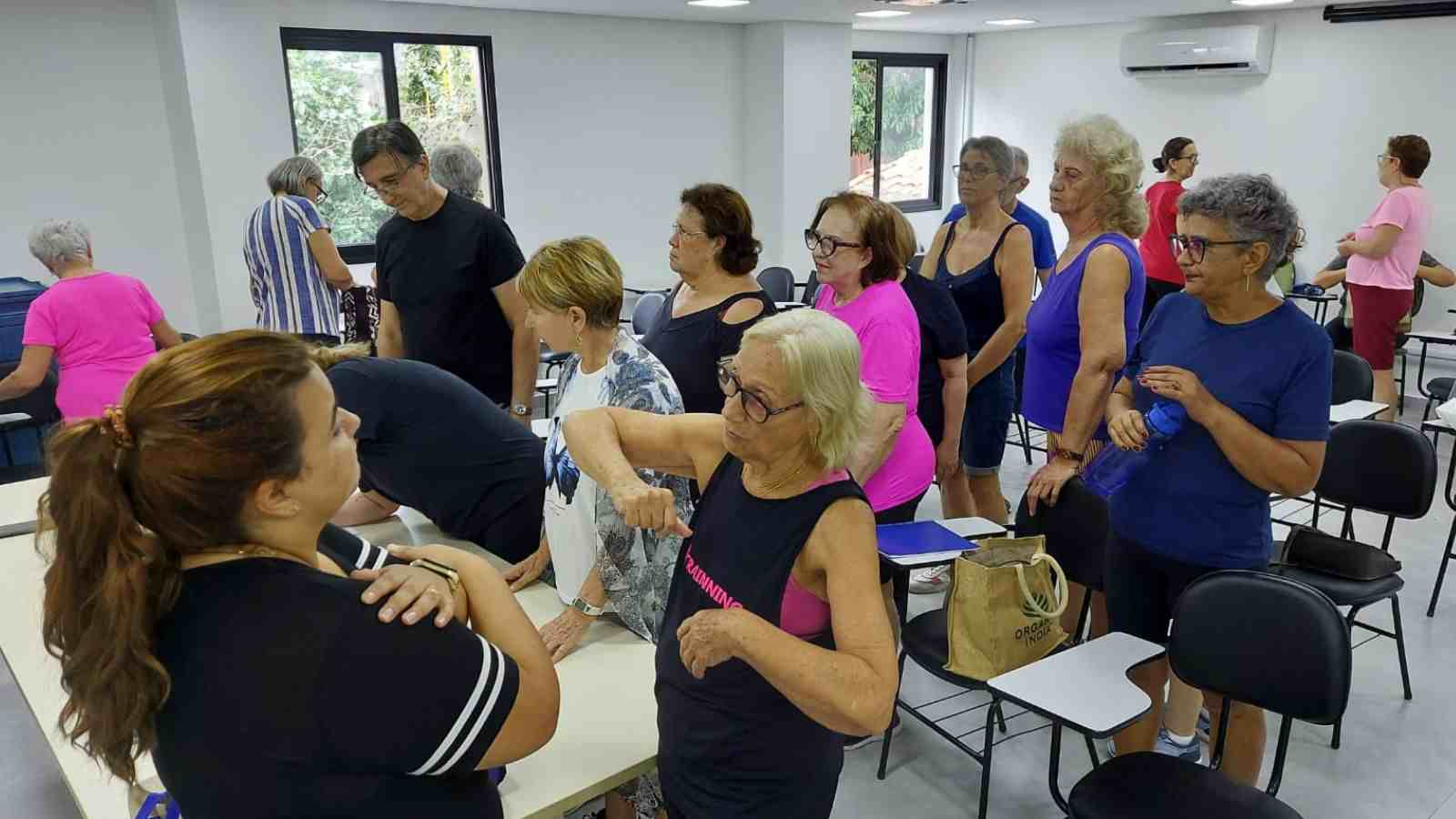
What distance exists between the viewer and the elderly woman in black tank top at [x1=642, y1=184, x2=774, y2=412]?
252cm

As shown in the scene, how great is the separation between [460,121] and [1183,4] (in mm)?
5023

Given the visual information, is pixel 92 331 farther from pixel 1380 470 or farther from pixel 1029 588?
pixel 1380 470

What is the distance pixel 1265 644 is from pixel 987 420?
159 cm

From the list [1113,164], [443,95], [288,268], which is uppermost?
[443,95]

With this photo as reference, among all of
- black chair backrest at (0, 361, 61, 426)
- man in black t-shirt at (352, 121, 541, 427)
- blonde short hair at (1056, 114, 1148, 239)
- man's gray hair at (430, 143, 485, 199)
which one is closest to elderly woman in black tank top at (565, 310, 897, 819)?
blonde short hair at (1056, 114, 1148, 239)

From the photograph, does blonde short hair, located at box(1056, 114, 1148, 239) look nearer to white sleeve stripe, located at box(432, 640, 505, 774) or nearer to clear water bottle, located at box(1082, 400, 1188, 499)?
clear water bottle, located at box(1082, 400, 1188, 499)

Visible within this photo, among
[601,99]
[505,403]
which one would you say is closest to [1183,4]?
[601,99]

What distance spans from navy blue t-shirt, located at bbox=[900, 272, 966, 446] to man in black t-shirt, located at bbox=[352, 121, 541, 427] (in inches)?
48.7

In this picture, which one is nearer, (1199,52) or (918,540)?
(918,540)

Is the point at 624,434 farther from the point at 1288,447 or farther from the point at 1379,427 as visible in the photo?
the point at 1379,427

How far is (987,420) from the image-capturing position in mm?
3455

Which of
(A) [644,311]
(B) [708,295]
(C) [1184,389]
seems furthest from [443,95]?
(C) [1184,389]

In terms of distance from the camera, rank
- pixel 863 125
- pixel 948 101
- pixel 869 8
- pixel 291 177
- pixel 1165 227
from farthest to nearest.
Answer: pixel 948 101, pixel 863 125, pixel 869 8, pixel 1165 227, pixel 291 177

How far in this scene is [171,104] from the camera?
5.32 m
